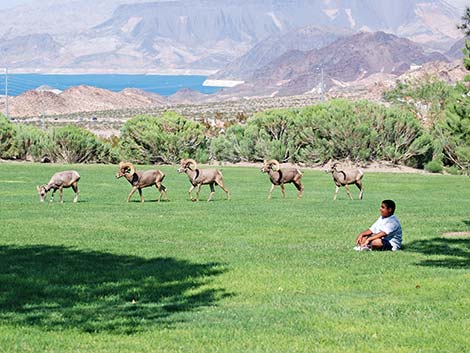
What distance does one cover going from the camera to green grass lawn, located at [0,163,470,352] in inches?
412

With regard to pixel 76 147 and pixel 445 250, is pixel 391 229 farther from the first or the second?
pixel 76 147

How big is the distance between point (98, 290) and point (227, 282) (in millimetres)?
2003

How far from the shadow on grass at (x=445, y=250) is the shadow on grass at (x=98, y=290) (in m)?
3.90

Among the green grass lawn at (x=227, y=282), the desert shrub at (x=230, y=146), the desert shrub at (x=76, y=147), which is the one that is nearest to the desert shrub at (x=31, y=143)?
the desert shrub at (x=76, y=147)

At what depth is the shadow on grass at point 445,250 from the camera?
16.4m

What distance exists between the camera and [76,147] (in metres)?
63.5

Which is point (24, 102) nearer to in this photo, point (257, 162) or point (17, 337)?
point (257, 162)

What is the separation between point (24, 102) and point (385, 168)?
98960mm

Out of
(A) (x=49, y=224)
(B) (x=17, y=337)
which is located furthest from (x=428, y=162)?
(B) (x=17, y=337)

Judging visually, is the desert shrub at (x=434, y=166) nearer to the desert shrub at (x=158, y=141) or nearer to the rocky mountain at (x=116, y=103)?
the desert shrub at (x=158, y=141)

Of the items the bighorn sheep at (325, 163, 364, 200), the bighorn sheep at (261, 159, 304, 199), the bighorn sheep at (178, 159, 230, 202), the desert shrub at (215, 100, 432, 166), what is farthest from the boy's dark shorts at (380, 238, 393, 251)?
the desert shrub at (215, 100, 432, 166)

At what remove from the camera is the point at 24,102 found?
490 ft

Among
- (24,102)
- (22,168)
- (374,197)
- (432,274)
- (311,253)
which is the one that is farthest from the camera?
(24,102)

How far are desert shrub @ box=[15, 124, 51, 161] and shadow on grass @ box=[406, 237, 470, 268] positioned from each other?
46543 mm
